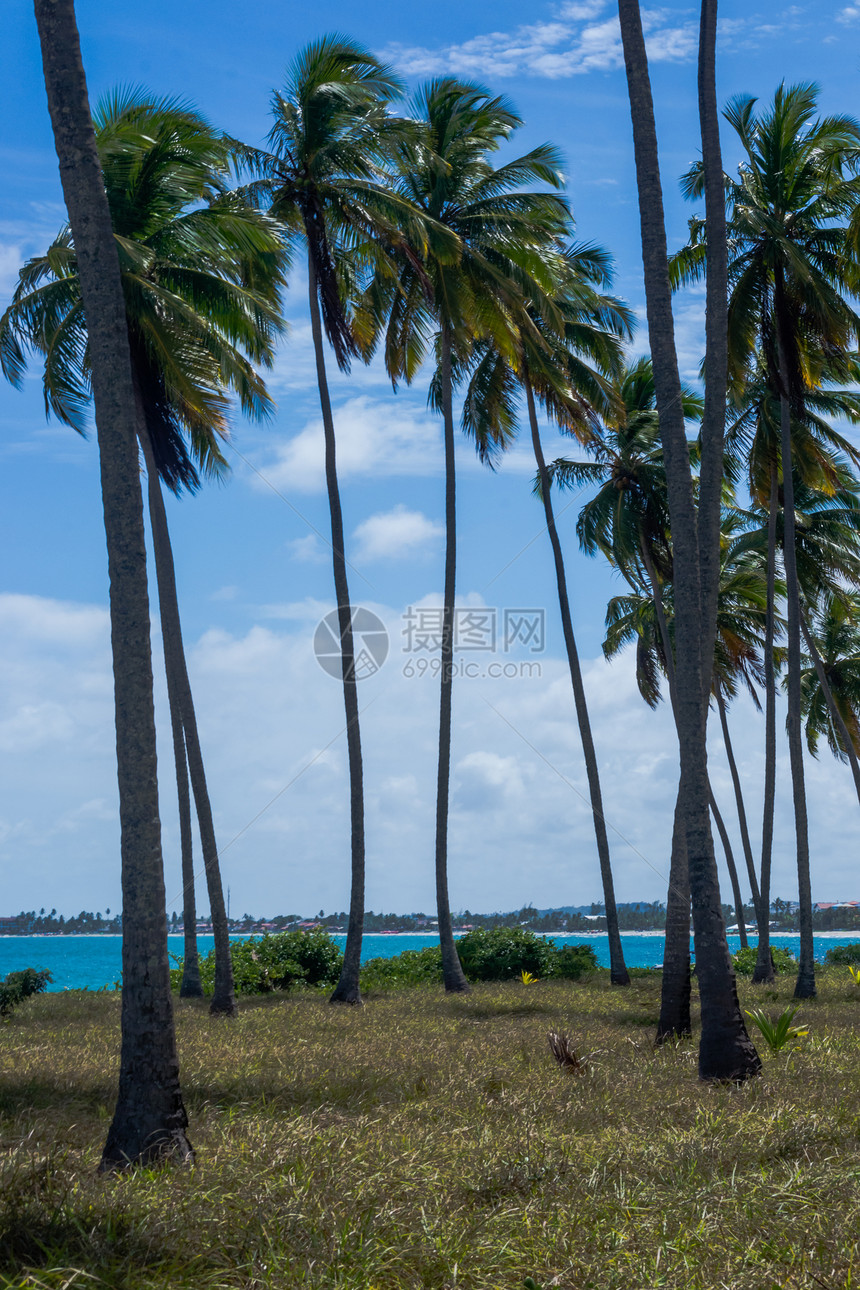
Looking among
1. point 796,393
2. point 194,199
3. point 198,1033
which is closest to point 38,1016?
point 198,1033

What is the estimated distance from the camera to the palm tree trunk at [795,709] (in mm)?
Result: 17672

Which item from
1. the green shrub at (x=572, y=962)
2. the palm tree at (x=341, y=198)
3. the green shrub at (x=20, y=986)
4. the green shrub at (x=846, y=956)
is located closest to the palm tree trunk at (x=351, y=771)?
the palm tree at (x=341, y=198)

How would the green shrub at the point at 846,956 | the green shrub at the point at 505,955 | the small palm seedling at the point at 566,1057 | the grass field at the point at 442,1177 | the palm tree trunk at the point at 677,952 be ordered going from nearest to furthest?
the grass field at the point at 442,1177 < the small palm seedling at the point at 566,1057 < the palm tree trunk at the point at 677,952 < the green shrub at the point at 505,955 < the green shrub at the point at 846,956

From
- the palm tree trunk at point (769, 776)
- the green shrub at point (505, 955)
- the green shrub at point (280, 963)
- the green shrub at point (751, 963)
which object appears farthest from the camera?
the green shrub at point (751, 963)

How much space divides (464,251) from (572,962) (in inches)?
594

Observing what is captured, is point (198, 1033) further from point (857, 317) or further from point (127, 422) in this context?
point (857, 317)

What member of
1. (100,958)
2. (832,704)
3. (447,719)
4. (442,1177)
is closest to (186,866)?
(447,719)

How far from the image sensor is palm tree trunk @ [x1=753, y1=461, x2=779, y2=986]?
20.1m

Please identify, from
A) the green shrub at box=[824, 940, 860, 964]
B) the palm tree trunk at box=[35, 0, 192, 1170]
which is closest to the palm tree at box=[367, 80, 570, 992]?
the palm tree trunk at box=[35, 0, 192, 1170]

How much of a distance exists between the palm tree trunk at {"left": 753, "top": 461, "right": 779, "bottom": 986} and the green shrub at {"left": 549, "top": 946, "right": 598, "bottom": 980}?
12.1ft

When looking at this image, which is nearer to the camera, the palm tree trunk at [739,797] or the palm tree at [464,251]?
the palm tree at [464,251]

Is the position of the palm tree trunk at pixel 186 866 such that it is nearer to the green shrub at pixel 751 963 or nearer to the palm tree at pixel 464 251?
the palm tree at pixel 464 251

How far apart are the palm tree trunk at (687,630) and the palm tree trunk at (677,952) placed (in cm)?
221

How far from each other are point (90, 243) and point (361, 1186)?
5968 mm
